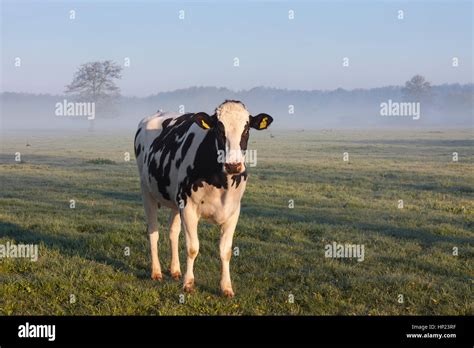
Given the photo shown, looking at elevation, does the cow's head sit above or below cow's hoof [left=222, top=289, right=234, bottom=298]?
above

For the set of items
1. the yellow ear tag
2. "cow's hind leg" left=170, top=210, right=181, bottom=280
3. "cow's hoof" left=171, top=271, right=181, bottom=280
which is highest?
the yellow ear tag

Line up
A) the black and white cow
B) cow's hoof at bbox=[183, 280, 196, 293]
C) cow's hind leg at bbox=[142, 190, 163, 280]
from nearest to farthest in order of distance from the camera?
1. the black and white cow
2. cow's hoof at bbox=[183, 280, 196, 293]
3. cow's hind leg at bbox=[142, 190, 163, 280]

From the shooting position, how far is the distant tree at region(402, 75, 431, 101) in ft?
549

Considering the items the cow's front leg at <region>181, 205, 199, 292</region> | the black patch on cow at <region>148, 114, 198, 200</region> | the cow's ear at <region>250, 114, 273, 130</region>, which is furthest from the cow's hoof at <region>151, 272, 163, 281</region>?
the cow's ear at <region>250, 114, 273, 130</region>

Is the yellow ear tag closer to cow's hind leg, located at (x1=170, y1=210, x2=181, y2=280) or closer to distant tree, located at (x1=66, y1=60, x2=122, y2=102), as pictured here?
cow's hind leg, located at (x1=170, y1=210, x2=181, y2=280)

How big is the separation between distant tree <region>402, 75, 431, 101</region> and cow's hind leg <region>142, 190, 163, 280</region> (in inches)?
6706

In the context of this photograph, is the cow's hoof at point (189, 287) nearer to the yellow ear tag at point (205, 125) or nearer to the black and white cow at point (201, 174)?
the black and white cow at point (201, 174)

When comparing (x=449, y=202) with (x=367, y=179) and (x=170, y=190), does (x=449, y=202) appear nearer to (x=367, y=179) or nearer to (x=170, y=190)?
(x=367, y=179)

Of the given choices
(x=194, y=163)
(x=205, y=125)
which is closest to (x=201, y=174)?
(x=194, y=163)

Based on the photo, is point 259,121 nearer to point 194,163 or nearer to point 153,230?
point 194,163

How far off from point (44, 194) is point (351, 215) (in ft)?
32.8

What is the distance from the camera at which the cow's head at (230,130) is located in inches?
264

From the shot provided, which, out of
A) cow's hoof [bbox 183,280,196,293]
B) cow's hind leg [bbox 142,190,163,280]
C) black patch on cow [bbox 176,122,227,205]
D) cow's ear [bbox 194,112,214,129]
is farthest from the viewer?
cow's hind leg [bbox 142,190,163,280]

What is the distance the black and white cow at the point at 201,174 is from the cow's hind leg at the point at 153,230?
0.02 meters
